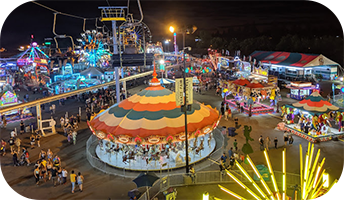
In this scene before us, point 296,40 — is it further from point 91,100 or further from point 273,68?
point 91,100

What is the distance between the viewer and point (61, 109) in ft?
103

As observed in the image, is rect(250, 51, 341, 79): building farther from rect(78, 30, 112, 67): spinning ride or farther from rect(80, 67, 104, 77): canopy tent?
rect(78, 30, 112, 67): spinning ride

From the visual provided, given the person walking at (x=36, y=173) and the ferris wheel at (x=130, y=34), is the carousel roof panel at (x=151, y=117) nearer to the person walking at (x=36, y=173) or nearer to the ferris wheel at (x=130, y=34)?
the person walking at (x=36, y=173)

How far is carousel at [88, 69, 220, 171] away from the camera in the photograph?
16.4 m

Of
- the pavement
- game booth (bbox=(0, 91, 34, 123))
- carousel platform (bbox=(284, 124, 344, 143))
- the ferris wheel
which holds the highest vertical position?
the ferris wheel

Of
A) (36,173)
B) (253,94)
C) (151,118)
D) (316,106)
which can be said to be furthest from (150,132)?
(253,94)

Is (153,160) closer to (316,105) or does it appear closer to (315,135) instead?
(315,135)

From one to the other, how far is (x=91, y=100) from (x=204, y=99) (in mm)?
13544

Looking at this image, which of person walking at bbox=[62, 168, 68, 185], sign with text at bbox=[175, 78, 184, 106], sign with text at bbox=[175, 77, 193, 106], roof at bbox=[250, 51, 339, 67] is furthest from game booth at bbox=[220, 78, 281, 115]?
person walking at bbox=[62, 168, 68, 185]

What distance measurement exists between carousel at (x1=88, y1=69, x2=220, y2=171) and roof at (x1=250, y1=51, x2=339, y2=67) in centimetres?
3147

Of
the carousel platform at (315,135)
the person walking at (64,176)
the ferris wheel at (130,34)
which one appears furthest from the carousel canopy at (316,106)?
the person walking at (64,176)

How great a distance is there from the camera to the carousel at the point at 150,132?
1638 centimetres

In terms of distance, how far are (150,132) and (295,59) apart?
38.6 metres

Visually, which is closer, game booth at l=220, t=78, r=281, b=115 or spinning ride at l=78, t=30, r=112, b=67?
game booth at l=220, t=78, r=281, b=115
